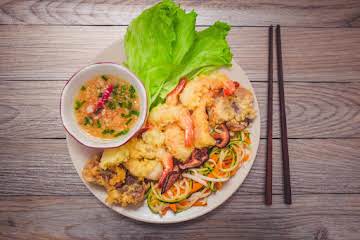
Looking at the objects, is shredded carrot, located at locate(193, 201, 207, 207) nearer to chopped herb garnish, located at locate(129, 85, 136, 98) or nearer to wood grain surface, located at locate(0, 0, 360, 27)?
chopped herb garnish, located at locate(129, 85, 136, 98)

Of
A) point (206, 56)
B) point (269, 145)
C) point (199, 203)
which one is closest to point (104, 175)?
point (199, 203)

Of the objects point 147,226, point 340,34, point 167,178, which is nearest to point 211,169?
point 167,178

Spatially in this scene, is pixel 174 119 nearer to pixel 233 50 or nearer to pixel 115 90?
pixel 115 90

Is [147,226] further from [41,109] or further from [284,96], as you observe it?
[284,96]

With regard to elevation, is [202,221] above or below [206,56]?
below

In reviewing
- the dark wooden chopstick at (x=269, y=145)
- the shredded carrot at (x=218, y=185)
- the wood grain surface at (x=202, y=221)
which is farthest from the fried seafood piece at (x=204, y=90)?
the wood grain surface at (x=202, y=221)
